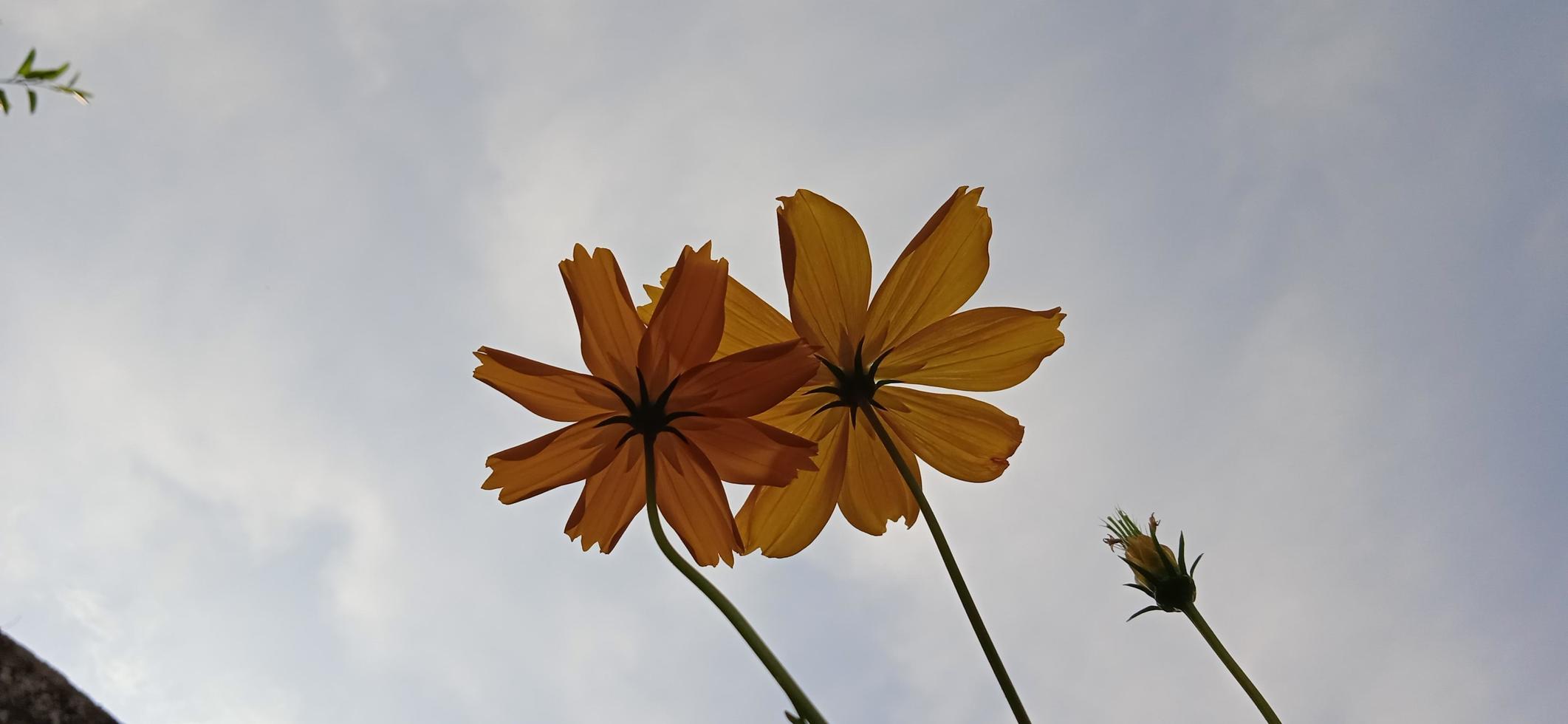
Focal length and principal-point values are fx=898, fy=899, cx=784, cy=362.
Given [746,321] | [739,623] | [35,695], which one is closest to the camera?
[35,695]

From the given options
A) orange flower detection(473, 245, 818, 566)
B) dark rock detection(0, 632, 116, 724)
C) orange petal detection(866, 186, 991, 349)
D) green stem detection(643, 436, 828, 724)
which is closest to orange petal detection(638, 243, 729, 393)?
orange flower detection(473, 245, 818, 566)

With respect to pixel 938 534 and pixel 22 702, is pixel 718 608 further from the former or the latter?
pixel 22 702

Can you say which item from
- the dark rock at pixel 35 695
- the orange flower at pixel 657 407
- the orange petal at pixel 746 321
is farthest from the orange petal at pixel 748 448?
the dark rock at pixel 35 695

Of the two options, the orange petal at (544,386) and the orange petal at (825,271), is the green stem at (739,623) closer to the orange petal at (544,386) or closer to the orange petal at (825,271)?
the orange petal at (544,386)

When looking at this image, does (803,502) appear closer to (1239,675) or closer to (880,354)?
(880,354)

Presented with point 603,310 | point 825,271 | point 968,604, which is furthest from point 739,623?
Answer: point 825,271

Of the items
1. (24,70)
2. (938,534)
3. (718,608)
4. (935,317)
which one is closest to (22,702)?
(718,608)
